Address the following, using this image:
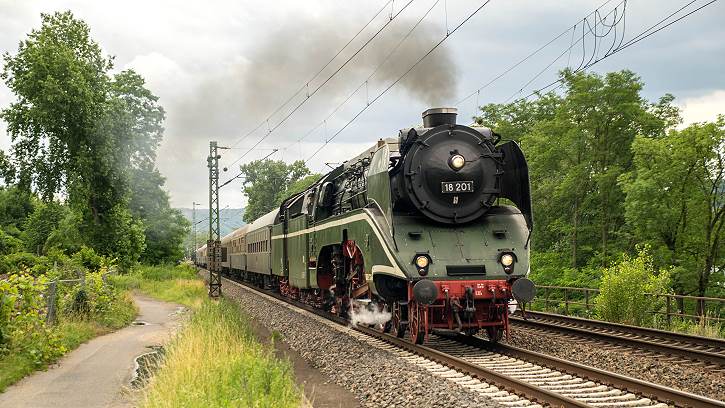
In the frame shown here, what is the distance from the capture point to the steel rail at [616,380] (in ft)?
20.9

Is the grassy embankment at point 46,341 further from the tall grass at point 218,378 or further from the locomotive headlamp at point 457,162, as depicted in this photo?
the locomotive headlamp at point 457,162

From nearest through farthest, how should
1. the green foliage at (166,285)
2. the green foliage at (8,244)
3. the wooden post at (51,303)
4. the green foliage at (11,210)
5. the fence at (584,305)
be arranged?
1. the wooden post at (51,303)
2. the fence at (584,305)
3. the green foliage at (166,285)
4. the green foliage at (8,244)
5. the green foliage at (11,210)

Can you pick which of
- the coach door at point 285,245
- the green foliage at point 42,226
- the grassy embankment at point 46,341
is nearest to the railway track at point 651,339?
the grassy embankment at point 46,341

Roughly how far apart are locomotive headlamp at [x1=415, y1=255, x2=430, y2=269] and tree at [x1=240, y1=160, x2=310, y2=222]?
7487 cm

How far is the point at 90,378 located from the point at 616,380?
21.7ft

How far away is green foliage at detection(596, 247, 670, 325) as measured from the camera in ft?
48.2

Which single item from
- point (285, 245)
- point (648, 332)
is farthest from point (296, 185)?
point (648, 332)

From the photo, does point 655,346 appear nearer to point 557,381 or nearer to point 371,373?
point 557,381

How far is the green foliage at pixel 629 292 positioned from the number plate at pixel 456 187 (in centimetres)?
598

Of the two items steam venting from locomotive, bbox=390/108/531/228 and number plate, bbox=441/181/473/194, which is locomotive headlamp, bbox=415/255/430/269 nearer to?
steam venting from locomotive, bbox=390/108/531/228

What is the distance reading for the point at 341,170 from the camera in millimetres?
15086

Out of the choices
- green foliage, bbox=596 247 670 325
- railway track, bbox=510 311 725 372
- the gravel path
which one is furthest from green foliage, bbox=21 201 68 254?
the gravel path

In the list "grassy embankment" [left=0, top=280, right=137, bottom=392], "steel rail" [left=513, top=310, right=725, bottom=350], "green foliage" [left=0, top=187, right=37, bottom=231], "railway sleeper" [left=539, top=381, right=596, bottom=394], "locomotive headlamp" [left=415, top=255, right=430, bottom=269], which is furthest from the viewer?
"green foliage" [left=0, top=187, right=37, bottom=231]

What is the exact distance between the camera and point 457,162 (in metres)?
10.5
